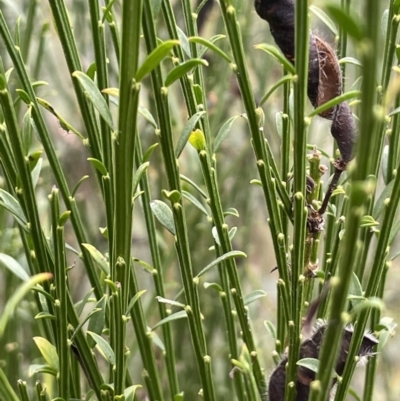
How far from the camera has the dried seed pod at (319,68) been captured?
10.8 inches

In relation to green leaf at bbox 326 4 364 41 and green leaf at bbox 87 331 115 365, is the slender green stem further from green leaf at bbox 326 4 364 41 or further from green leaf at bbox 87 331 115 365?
green leaf at bbox 326 4 364 41

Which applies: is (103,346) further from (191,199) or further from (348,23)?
(348,23)

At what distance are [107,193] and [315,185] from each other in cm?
12

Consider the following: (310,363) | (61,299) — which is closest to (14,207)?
(61,299)

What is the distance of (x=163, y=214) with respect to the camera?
33 centimetres

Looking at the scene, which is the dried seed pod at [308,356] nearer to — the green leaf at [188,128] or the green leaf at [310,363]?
the green leaf at [310,363]

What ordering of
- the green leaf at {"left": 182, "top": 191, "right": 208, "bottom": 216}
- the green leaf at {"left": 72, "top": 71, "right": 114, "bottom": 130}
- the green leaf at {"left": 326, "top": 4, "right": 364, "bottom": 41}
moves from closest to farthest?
the green leaf at {"left": 326, "top": 4, "right": 364, "bottom": 41} < the green leaf at {"left": 72, "top": 71, "right": 114, "bottom": 130} < the green leaf at {"left": 182, "top": 191, "right": 208, "bottom": 216}

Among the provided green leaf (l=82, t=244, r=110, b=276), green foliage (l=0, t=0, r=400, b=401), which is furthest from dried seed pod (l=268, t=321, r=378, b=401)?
green leaf (l=82, t=244, r=110, b=276)

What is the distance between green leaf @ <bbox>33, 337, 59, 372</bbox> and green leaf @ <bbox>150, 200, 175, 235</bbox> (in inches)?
3.6

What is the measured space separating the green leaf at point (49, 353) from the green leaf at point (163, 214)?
0.09m

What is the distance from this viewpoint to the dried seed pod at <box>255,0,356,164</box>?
27 cm

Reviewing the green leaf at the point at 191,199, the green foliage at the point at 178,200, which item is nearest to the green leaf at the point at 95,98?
the green foliage at the point at 178,200

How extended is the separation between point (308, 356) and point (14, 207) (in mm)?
181

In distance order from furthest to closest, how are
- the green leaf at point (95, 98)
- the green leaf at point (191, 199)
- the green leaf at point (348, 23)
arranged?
the green leaf at point (191, 199)
the green leaf at point (95, 98)
the green leaf at point (348, 23)
